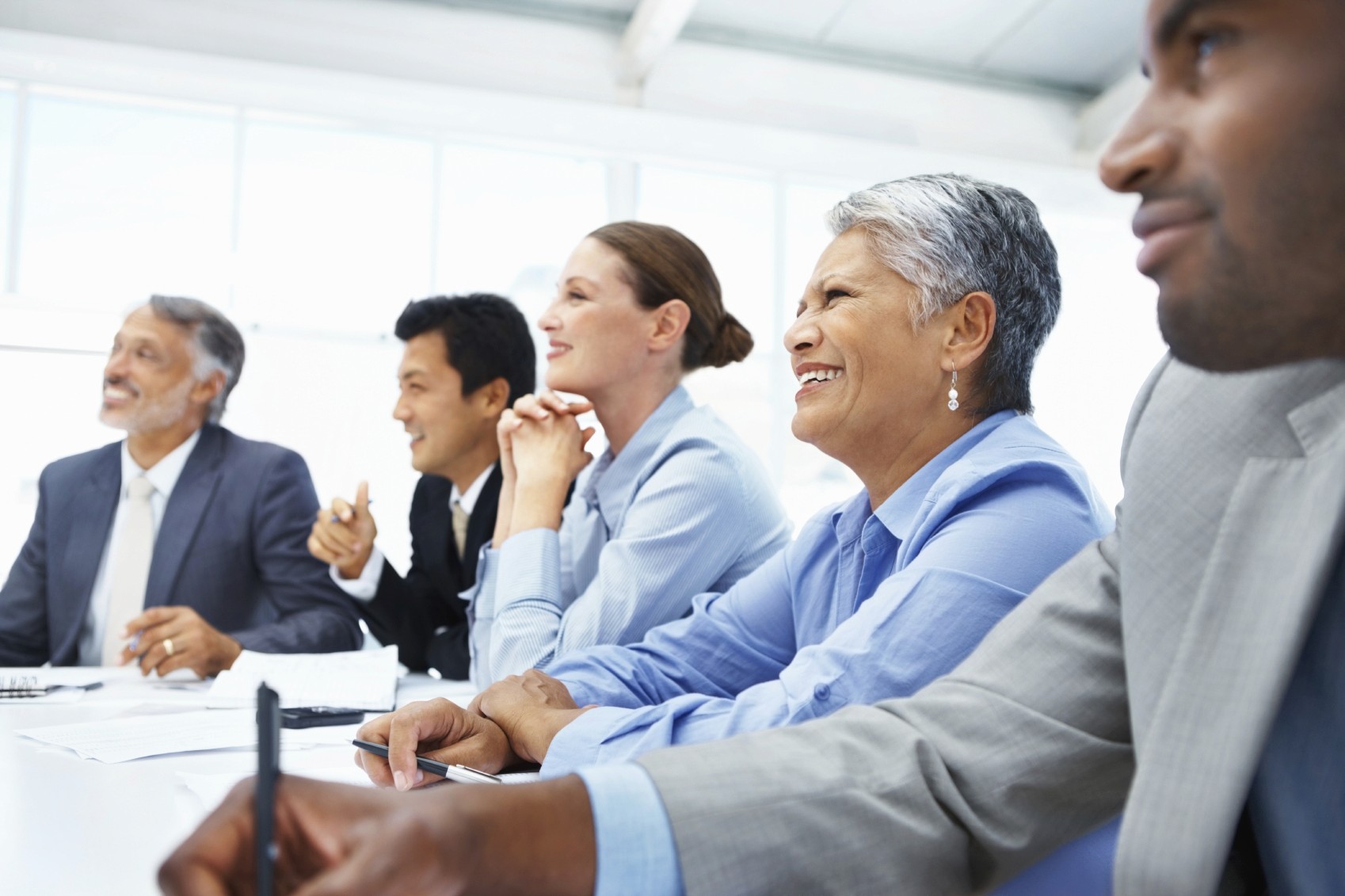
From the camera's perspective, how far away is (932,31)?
214 inches

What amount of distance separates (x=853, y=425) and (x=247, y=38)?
174 inches

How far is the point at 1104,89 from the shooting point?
6016 mm

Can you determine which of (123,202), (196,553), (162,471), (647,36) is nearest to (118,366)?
(162,471)

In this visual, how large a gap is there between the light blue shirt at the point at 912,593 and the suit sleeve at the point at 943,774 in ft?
0.40

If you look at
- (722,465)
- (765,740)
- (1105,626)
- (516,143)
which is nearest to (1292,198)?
(1105,626)

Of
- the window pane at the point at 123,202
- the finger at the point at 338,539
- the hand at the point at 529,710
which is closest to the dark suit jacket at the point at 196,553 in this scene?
the finger at the point at 338,539

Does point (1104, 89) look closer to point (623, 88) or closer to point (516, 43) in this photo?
point (623, 88)

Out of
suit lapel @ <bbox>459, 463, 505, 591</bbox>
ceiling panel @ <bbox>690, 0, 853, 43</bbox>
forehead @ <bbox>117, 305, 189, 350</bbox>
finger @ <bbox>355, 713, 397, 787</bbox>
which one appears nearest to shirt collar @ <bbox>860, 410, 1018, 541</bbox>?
finger @ <bbox>355, 713, 397, 787</bbox>

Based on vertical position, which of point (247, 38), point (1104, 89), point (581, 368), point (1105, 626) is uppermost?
point (1104, 89)

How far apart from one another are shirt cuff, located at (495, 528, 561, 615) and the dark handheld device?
1.15ft

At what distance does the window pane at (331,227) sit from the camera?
468 centimetres

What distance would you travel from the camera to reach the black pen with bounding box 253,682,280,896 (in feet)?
1.46

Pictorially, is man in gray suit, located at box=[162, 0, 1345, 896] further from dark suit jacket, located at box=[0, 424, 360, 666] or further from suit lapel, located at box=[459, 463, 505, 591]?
A: dark suit jacket, located at box=[0, 424, 360, 666]

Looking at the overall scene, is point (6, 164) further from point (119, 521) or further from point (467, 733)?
point (467, 733)
